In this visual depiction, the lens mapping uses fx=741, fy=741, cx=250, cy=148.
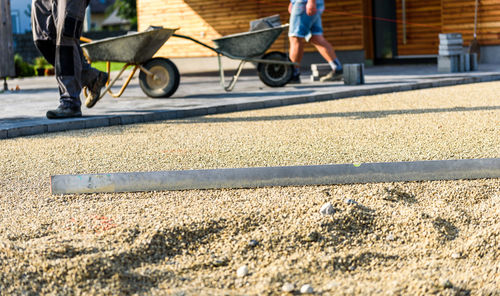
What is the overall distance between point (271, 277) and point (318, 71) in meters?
9.00

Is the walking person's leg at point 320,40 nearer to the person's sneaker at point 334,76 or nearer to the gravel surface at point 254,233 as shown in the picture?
the person's sneaker at point 334,76

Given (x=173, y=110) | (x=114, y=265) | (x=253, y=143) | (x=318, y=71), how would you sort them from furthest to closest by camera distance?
(x=318, y=71) < (x=173, y=110) < (x=253, y=143) < (x=114, y=265)

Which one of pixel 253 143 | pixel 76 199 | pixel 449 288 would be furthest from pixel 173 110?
pixel 449 288

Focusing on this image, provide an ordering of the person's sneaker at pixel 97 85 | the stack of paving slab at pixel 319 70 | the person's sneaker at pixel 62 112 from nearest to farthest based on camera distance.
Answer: the person's sneaker at pixel 62 112, the person's sneaker at pixel 97 85, the stack of paving slab at pixel 319 70

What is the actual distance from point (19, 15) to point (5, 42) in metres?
23.6

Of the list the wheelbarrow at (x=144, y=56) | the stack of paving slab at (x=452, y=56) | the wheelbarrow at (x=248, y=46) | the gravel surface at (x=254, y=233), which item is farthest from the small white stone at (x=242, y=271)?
the stack of paving slab at (x=452, y=56)

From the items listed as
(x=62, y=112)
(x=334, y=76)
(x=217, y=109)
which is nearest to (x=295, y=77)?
(x=334, y=76)

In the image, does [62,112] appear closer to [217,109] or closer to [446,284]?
[217,109]

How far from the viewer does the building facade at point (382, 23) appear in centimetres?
1448

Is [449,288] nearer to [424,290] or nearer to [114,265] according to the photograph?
[424,290]

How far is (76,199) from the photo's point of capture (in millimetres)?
3750

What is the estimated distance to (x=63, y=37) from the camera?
22.3 ft

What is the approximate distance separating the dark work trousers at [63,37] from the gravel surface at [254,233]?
1.95m

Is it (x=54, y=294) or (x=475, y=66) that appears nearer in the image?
(x=54, y=294)
